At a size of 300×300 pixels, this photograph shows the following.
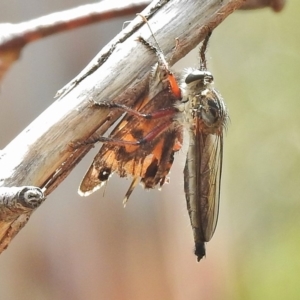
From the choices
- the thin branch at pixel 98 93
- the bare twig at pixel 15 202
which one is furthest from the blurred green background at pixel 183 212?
the bare twig at pixel 15 202

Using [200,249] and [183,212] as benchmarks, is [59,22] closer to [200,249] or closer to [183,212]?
[200,249]

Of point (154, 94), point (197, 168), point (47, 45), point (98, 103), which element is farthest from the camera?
point (47, 45)

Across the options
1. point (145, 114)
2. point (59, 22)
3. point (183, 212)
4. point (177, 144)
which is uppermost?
point (59, 22)

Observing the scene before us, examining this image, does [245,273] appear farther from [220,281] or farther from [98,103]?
[98,103]

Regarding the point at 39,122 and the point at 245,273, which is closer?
the point at 39,122

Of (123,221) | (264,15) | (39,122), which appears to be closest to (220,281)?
(123,221)

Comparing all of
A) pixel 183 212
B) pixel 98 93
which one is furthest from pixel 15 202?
pixel 183 212
